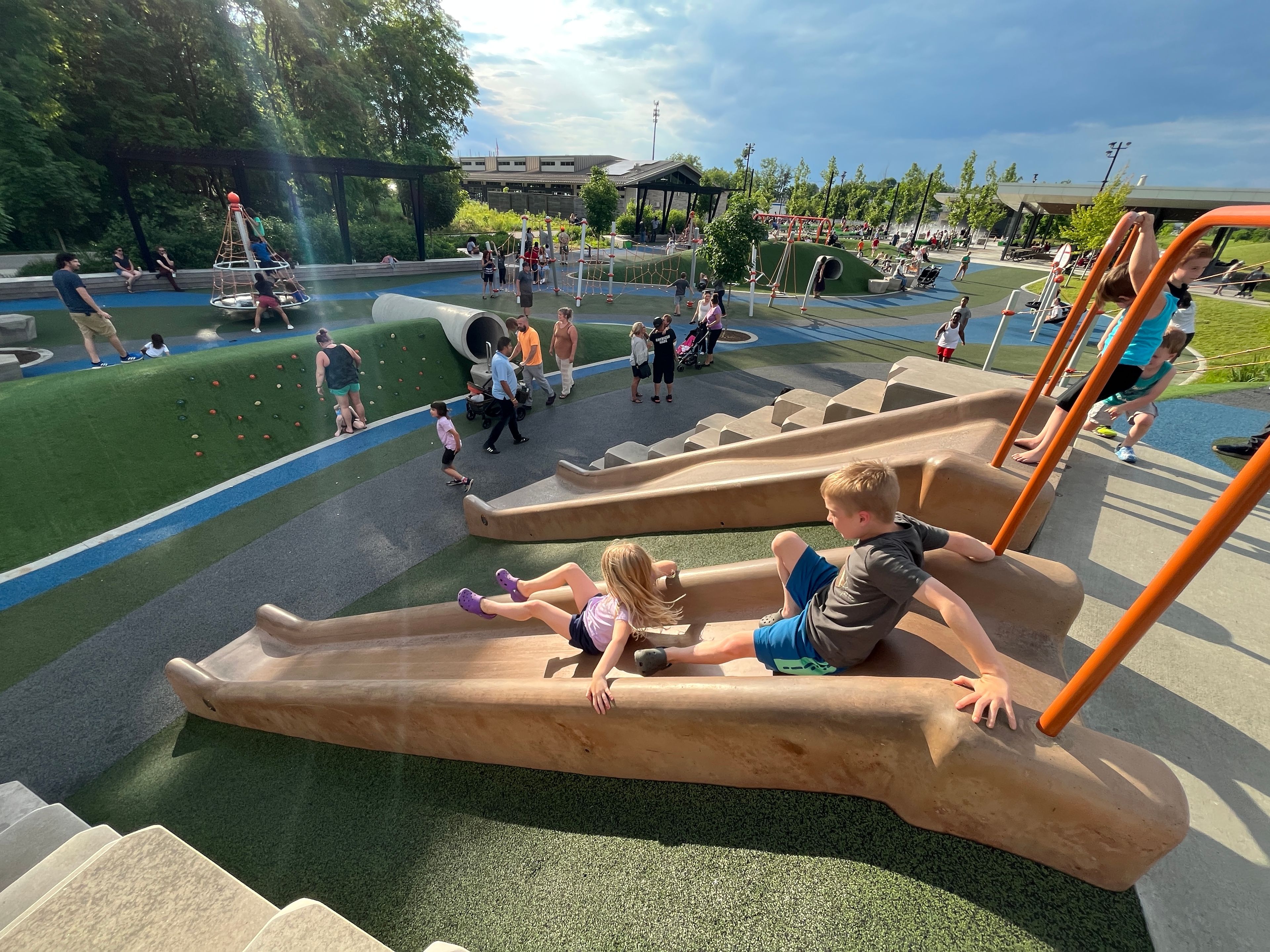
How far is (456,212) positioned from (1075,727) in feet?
157

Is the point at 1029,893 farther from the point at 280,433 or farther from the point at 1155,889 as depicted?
the point at 280,433

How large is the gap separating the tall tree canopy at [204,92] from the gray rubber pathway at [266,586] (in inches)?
943

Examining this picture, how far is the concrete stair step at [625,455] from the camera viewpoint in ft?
29.0

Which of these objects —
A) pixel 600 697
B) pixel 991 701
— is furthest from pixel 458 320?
pixel 991 701

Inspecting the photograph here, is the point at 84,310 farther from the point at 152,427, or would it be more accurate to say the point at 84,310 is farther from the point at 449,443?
the point at 449,443

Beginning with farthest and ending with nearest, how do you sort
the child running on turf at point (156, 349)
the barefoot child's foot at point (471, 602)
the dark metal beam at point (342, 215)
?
the dark metal beam at point (342, 215)
the child running on turf at point (156, 349)
the barefoot child's foot at point (471, 602)

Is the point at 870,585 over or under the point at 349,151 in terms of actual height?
under

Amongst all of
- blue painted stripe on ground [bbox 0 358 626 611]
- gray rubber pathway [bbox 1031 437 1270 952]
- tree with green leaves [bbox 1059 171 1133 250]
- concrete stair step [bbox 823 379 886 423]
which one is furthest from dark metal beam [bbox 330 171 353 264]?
tree with green leaves [bbox 1059 171 1133 250]

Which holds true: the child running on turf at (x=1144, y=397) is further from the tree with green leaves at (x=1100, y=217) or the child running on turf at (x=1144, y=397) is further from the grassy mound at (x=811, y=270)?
the tree with green leaves at (x=1100, y=217)

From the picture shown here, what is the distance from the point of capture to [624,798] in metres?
2.98

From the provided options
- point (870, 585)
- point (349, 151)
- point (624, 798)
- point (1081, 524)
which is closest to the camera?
point (870, 585)

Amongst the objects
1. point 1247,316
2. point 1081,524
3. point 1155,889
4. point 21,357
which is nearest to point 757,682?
point 1155,889

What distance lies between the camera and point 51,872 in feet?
9.15

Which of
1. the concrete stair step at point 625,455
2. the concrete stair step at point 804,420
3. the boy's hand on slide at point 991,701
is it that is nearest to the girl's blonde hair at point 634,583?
the boy's hand on slide at point 991,701
